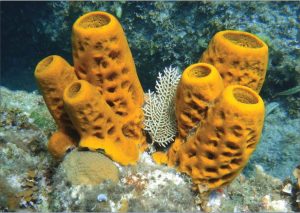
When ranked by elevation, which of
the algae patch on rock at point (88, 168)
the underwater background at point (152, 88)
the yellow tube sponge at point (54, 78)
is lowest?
the underwater background at point (152, 88)

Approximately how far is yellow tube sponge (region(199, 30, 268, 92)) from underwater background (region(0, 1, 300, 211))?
3.30 feet

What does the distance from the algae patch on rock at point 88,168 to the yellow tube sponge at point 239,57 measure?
1.24 m

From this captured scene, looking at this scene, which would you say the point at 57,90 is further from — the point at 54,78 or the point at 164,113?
the point at 164,113

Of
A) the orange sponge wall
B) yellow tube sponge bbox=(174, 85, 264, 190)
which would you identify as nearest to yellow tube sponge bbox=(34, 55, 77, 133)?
the orange sponge wall

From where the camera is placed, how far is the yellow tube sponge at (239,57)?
2650mm

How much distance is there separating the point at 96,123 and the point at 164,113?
75cm

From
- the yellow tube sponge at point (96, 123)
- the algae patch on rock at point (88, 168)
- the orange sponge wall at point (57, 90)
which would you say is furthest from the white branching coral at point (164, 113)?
the orange sponge wall at point (57, 90)

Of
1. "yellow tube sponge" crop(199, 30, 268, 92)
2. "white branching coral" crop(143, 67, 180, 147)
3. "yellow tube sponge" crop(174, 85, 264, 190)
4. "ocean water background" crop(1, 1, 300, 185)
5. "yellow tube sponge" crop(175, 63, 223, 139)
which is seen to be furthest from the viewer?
"ocean water background" crop(1, 1, 300, 185)

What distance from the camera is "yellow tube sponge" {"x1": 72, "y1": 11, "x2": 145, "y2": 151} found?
8.39 ft

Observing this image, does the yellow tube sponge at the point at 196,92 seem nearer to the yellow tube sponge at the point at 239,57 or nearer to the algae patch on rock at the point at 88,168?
the yellow tube sponge at the point at 239,57

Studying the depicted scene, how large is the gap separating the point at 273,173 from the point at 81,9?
13.1 feet

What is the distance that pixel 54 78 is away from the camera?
2.74m

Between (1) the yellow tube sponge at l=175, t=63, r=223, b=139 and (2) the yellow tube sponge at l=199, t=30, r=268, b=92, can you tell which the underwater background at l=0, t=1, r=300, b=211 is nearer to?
(1) the yellow tube sponge at l=175, t=63, r=223, b=139

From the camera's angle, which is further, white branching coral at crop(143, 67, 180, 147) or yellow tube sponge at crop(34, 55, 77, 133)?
white branching coral at crop(143, 67, 180, 147)
